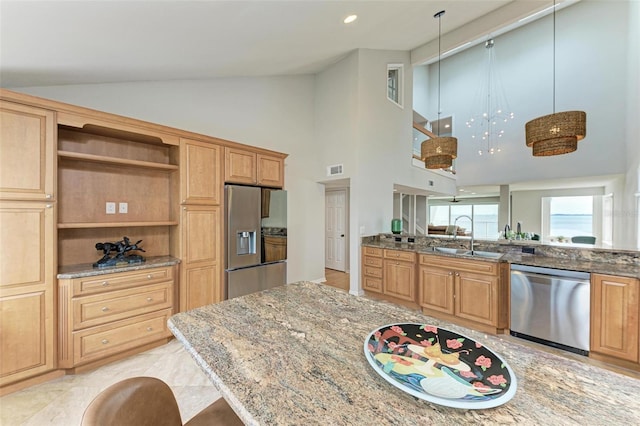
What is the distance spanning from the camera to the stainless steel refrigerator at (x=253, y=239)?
10.2 feet

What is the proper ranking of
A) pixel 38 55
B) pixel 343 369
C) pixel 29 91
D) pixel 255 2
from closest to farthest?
1. pixel 343 369
2. pixel 38 55
3. pixel 255 2
4. pixel 29 91

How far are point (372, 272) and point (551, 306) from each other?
86.6 inches

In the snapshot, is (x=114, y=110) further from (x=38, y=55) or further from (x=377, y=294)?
(x=377, y=294)

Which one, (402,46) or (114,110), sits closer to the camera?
(114,110)

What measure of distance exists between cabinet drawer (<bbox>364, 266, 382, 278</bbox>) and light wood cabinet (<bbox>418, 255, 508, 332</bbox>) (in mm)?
695

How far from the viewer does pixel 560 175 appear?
20.0 feet

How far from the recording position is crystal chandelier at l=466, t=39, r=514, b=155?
6914mm

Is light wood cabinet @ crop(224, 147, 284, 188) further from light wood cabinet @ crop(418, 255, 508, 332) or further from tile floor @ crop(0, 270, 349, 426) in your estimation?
light wood cabinet @ crop(418, 255, 508, 332)

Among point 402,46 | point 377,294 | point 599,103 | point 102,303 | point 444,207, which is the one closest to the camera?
point 102,303

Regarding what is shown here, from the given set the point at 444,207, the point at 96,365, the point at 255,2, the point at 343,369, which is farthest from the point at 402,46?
the point at 444,207

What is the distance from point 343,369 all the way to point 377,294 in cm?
351

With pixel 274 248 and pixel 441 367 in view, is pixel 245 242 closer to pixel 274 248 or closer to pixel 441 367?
pixel 274 248

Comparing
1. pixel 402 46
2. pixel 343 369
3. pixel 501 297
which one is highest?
pixel 402 46

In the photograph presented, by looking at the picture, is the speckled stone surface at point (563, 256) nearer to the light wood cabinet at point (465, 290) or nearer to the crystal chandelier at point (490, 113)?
the light wood cabinet at point (465, 290)
